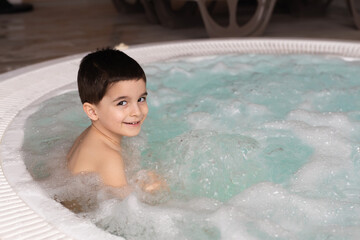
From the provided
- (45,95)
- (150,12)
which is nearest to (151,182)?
(45,95)

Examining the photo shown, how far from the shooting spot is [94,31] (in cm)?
507

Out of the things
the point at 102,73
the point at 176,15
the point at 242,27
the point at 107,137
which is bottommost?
the point at 176,15

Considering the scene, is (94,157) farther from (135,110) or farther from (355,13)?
(355,13)

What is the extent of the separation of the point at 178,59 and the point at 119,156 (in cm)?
124

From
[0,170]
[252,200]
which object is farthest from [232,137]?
[0,170]

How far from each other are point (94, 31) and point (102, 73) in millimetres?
3976

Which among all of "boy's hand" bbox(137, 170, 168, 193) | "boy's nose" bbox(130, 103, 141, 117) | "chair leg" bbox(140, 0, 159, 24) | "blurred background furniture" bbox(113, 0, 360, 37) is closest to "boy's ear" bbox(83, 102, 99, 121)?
"boy's nose" bbox(130, 103, 141, 117)

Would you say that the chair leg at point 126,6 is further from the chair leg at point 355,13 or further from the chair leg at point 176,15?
the chair leg at point 355,13

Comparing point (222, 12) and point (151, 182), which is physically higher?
point (151, 182)

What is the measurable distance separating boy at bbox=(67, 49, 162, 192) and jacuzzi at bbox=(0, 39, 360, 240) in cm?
20

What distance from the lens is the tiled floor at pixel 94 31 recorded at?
4215mm

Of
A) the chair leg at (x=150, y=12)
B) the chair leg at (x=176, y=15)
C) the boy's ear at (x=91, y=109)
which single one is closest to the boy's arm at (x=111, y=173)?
the boy's ear at (x=91, y=109)

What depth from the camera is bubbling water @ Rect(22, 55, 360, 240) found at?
1.17 m

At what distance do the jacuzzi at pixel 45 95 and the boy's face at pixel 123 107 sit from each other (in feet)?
0.92
